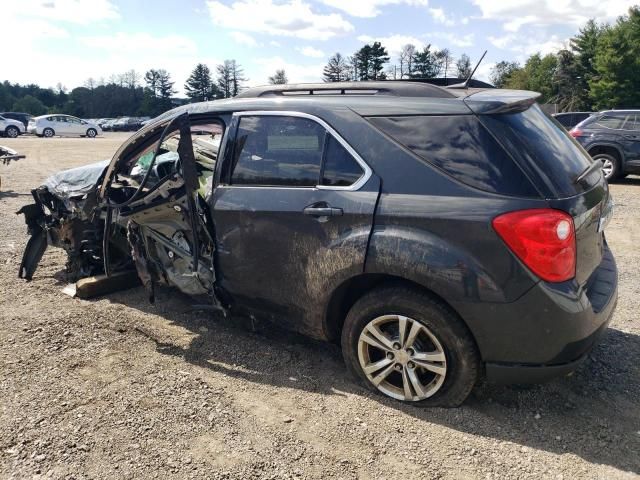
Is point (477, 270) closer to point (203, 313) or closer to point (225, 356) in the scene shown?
point (225, 356)

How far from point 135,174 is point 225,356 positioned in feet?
6.76

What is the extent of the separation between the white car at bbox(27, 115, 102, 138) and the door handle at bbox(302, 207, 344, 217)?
37.6 meters

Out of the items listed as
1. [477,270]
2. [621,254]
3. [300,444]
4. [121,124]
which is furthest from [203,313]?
[121,124]

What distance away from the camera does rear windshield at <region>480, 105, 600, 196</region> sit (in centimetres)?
274

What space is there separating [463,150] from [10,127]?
3915cm

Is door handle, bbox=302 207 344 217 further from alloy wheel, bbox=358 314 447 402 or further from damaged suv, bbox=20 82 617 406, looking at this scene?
alloy wheel, bbox=358 314 447 402

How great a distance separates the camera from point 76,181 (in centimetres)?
495

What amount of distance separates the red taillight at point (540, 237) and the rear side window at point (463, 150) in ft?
0.44

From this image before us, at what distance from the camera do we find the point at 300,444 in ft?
9.37

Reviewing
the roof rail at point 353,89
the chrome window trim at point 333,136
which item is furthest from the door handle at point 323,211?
the roof rail at point 353,89

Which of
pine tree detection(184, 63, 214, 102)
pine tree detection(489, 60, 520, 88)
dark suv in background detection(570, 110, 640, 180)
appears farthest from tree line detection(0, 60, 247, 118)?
dark suv in background detection(570, 110, 640, 180)

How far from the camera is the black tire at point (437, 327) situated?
287 cm

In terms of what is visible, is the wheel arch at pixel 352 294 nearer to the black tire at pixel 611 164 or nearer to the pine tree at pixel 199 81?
the black tire at pixel 611 164

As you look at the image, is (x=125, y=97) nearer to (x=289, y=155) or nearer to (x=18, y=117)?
(x=18, y=117)
